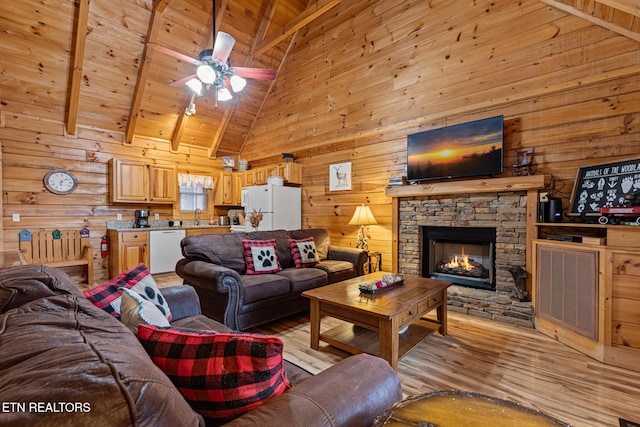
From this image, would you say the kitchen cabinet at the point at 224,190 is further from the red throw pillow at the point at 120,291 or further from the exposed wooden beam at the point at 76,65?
the red throw pillow at the point at 120,291

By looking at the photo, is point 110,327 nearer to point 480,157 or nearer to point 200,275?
point 200,275

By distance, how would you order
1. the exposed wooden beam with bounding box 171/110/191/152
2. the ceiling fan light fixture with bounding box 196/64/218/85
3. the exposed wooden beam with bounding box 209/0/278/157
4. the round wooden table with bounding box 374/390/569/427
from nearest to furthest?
the round wooden table with bounding box 374/390/569/427
the ceiling fan light fixture with bounding box 196/64/218/85
the exposed wooden beam with bounding box 209/0/278/157
the exposed wooden beam with bounding box 171/110/191/152

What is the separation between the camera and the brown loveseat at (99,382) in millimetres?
463

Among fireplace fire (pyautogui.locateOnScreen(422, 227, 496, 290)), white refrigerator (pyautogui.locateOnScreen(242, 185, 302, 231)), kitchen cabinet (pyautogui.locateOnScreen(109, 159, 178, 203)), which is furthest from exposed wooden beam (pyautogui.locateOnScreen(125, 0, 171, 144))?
fireplace fire (pyautogui.locateOnScreen(422, 227, 496, 290))

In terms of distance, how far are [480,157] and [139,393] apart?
12.8ft

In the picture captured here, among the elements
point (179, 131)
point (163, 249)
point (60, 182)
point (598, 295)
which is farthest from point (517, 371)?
point (60, 182)

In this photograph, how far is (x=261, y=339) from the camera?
832 mm

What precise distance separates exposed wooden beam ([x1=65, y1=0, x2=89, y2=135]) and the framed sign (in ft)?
21.4

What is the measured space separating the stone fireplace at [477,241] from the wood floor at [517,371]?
36 cm

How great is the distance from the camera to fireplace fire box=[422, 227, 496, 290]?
361 cm

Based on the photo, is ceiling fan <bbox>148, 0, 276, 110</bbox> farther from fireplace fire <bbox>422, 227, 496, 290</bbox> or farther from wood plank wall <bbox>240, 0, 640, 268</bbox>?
fireplace fire <bbox>422, 227, 496, 290</bbox>

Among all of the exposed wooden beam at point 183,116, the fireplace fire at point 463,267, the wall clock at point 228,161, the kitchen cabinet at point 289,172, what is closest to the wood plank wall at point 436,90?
the kitchen cabinet at point 289,172

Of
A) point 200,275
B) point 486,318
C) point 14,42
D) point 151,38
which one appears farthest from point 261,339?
point 14,42

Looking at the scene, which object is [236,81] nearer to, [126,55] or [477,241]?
[126,55]
